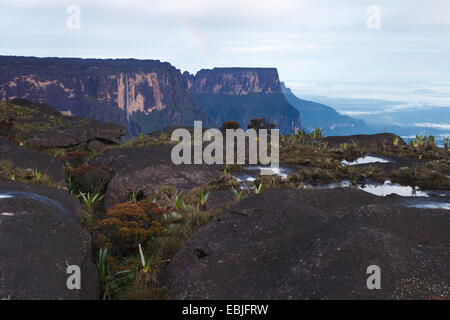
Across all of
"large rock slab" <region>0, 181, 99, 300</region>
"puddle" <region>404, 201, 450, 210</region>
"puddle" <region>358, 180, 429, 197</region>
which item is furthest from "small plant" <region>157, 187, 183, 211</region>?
"puddle" <region>358, 180, 429, 197</region>

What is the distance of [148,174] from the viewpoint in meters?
17.8

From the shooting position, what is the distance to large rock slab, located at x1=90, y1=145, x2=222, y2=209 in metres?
16.4

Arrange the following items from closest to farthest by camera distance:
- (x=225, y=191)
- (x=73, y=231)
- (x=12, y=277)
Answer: (x=12, y=277) → (x=73, y=231) → (x=225, y=191)

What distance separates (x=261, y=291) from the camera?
6348 millimetres

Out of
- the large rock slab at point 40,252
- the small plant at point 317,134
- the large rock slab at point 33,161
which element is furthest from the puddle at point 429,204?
the small plant at point 317,134

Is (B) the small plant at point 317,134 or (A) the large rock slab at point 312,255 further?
(B) the small plant at point 317,134

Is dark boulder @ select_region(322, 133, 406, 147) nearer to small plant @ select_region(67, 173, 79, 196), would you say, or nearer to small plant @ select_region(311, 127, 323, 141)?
small plant @ select_region(311, 127, 323, 141)

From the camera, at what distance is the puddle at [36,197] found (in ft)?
30.6

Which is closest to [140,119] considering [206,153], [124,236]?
[206,153]

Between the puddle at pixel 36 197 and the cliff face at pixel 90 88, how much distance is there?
148648mm

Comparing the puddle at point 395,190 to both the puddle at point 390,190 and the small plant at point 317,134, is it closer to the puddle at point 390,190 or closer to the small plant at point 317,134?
the puddle at point 390,190

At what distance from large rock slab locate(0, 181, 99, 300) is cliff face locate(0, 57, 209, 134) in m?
151

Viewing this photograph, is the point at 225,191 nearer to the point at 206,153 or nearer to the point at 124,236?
the point at 124,236

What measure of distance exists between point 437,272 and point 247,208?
428 centimetres
